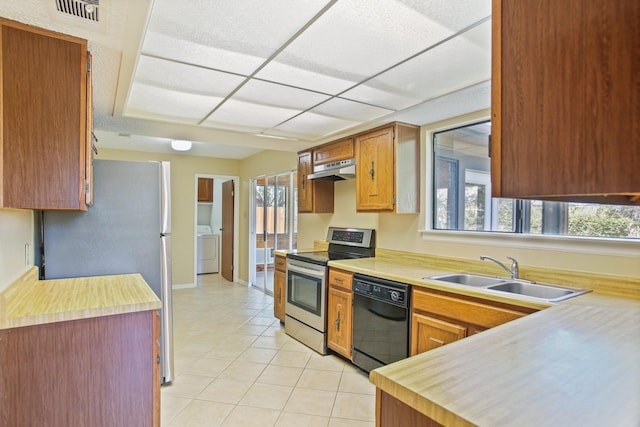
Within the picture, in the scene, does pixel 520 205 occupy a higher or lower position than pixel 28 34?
lower

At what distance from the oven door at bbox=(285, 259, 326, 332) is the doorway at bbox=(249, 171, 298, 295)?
1.51 meters

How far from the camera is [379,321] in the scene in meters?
2.67

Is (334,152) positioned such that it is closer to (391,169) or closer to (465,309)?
(391,169)

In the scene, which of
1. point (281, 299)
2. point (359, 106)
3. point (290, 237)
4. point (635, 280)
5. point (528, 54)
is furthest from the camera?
point (290, 237)

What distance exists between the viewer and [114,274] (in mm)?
2486

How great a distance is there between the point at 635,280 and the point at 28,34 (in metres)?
3.29

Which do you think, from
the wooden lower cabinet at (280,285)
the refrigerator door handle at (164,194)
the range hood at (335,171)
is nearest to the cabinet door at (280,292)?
the wooden lower cabinet at (280,285)

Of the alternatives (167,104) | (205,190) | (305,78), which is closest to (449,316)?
(305,78)

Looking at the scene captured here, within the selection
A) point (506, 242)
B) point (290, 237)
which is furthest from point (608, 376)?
point (290, 237)

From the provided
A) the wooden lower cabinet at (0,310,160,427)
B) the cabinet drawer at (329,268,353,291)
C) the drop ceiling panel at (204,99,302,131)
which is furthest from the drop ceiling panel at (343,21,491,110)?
the wooden lower cabinet at (0,310,160,427)

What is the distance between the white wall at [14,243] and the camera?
166cm

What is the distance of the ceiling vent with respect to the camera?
1.46 m

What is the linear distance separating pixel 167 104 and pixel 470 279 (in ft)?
8.83

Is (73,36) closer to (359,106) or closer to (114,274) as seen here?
(114,274)
